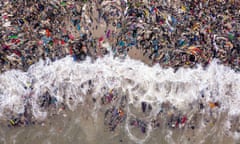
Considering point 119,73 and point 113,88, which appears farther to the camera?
point 119,73

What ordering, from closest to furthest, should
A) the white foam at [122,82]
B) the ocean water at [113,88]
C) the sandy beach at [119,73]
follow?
the ocean water at [113,88]
the sandy beach at [119,73]
the white foam at [122,82]

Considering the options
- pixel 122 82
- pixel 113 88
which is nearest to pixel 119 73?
pixel 122 82

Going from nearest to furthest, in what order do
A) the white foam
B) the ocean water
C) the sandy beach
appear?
the ocean water
the sandy beach
the white foam

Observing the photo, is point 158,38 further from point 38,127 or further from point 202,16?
point 38,127

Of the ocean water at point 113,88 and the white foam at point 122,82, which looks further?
the white foam at point 122,82

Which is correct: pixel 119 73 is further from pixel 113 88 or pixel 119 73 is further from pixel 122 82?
pixel 113 88

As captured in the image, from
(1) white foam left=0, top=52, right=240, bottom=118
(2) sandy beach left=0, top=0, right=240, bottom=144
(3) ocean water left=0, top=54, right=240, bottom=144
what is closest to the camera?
(3) ocean water left=0, top=54, right=240, bottom=144

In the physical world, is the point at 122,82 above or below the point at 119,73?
below

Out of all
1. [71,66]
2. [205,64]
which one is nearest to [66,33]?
[71,66]
